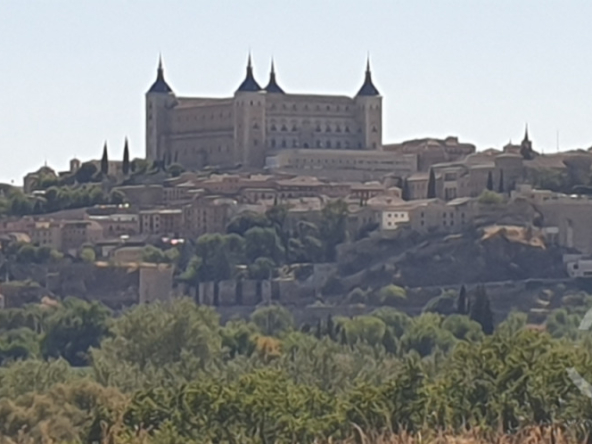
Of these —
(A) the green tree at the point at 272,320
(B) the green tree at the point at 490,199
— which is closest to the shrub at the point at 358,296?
(A) the green tree at the point at 272,320

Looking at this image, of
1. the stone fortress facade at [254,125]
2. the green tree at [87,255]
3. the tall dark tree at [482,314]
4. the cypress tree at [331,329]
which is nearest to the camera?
the cypress tree at [331,329]

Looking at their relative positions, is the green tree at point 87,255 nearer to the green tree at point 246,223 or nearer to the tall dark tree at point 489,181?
the green tree at point 246,223

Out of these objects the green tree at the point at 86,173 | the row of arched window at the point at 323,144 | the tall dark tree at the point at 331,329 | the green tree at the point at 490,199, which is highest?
the row of arched window at the point at 323,144

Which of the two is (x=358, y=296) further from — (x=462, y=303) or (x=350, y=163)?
(x=350, y=163)

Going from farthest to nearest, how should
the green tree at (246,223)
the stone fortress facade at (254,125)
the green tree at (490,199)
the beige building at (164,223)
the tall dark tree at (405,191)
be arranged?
the stone fortress facade at (254,125)
the tall dark tree at (405,191)
the beige building at (164,223)
the green tree at (246,223)
the green tree at (490,199)

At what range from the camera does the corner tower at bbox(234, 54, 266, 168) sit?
122 metres

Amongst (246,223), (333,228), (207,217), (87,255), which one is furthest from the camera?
(207,217)

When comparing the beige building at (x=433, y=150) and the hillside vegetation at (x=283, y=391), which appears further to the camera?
the beige building at (x=433, y=150)

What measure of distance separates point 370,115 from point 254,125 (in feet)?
17.1

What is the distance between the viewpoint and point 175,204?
115 metres

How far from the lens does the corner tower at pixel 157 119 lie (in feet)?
412

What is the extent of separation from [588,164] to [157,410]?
85688 mm

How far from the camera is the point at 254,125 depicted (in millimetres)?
122375

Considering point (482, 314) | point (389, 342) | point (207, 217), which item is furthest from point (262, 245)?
point (389, 342)
